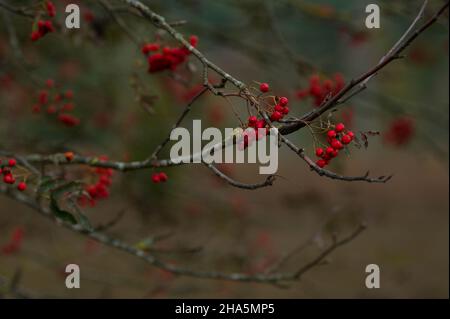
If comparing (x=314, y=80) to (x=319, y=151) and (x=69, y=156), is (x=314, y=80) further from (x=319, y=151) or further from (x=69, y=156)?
(x=319, y=151)

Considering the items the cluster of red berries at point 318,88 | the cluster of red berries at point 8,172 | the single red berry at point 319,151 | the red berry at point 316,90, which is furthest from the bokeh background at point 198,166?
the cluster of red berries at point 8,172

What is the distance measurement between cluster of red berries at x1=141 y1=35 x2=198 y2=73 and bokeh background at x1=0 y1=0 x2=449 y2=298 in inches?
7.1

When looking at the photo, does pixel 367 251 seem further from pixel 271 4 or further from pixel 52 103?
pixel 52 103

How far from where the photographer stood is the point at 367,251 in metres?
12.7

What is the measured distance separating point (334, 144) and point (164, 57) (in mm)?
1401

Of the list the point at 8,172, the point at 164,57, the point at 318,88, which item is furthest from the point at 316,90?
the point at 8,172

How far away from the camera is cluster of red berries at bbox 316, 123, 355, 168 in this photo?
6.85 feet

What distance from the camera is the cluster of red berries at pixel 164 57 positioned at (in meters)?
3.23

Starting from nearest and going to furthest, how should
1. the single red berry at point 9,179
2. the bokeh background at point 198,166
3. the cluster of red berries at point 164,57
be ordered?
the single red berry at point 9,179
the cluster of red berries at point 164,57
the bokeh background at point 198,166

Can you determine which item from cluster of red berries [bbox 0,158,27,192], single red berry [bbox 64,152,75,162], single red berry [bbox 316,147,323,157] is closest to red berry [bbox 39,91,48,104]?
single red berry [bbox 64,152,75,162]

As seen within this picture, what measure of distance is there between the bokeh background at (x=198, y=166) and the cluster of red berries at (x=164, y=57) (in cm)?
18

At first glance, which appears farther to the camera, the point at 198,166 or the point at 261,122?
the point at 198,166

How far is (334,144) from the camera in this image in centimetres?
209

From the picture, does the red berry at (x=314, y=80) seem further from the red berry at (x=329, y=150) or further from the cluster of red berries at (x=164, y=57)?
the red berry at (x=329, y=150)
